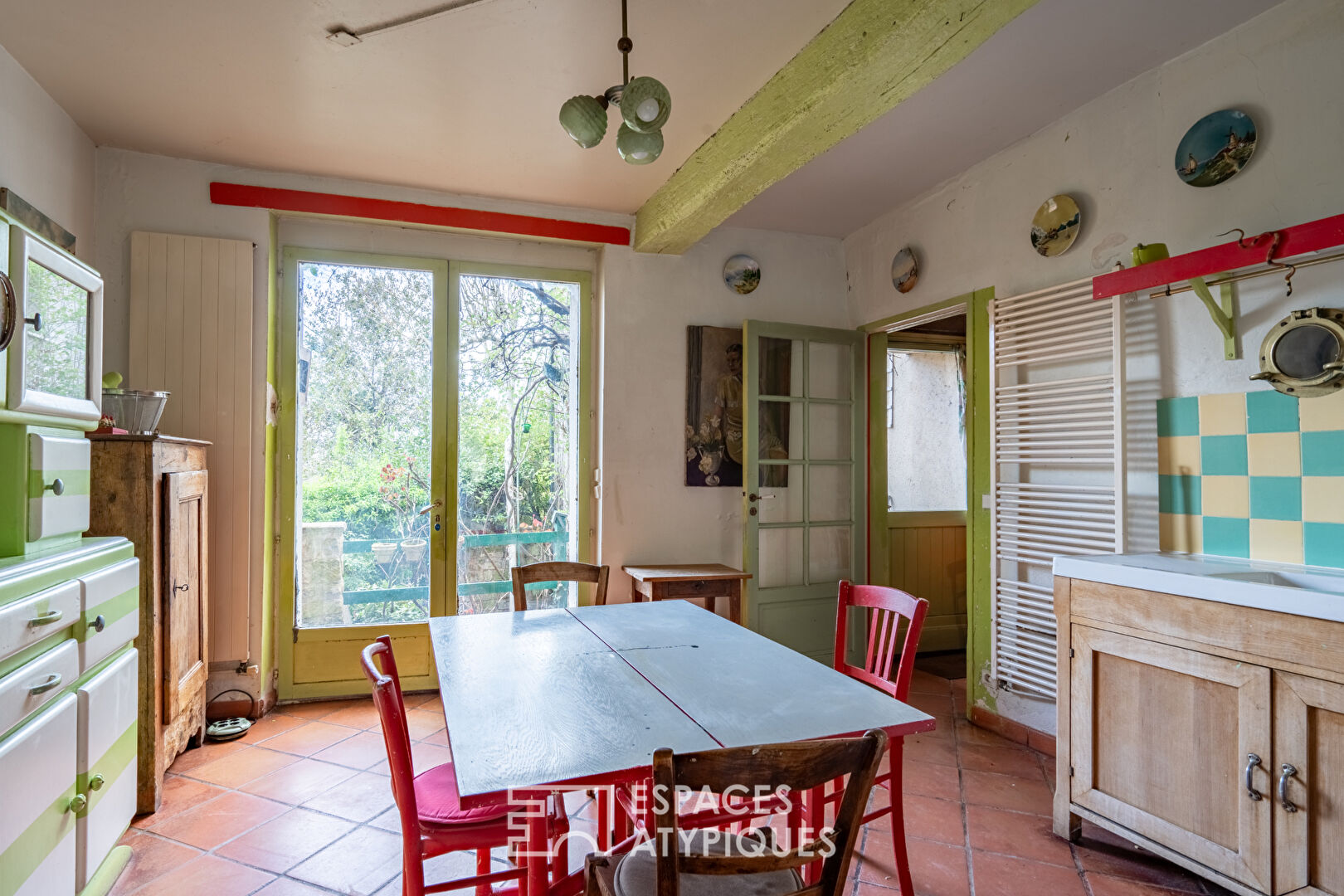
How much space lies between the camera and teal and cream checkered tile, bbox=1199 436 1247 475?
2.54 metres

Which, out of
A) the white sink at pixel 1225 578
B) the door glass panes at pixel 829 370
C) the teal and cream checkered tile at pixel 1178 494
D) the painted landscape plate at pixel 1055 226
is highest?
the painted landscape plate at pixel 1055 226

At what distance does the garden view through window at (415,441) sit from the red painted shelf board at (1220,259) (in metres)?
2.95

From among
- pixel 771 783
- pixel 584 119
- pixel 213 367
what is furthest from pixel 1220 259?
pixel 213 367

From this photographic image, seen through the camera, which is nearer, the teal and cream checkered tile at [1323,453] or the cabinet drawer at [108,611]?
the cabinet drawer at [108,611]

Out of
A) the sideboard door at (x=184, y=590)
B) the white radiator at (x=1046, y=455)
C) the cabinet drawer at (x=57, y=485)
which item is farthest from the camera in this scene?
the white radiator at (x=1046, y=455)

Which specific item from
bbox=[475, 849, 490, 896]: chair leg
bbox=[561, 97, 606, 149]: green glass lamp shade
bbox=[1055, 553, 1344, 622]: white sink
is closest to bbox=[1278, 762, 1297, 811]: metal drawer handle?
bbox=[1055, 553, 1344, 622]: white sink

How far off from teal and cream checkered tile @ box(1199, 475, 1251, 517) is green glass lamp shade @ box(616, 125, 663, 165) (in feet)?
7.57

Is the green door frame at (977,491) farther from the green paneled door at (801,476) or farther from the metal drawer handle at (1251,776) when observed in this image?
the metal drawer handle at (1251,776)

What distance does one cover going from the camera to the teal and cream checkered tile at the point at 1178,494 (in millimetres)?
2693

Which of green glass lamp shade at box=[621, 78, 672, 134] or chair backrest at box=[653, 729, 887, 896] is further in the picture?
green glass lamp shade at box=[621, 78, 672, 134]

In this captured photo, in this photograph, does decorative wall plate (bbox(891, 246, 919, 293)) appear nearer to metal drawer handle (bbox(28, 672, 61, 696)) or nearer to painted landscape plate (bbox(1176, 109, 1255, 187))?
painted landscape plate (bbox(1176, 109, 1255, 187))

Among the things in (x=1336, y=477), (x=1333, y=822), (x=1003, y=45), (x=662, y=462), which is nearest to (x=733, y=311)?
(x=662, y=462)

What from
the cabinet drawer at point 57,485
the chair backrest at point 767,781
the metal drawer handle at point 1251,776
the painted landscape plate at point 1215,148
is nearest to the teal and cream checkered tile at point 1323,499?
the metal drawer handle at point 1251,776

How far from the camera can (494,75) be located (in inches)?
112
